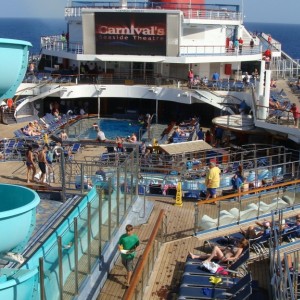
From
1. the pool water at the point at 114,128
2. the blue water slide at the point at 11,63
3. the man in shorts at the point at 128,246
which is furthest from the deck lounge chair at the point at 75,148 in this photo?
the blue water slide at the point at 11,63

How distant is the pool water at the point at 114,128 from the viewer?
2464cm

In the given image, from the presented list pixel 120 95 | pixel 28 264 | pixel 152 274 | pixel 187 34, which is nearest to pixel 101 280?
pixel 152 274

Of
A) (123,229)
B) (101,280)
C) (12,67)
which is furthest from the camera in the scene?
(123,229)

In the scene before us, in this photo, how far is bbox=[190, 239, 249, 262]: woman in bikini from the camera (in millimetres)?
10336

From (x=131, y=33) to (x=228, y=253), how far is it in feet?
64.5

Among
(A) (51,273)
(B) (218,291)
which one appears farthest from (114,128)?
(A) (51,273)

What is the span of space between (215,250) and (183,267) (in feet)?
2.47

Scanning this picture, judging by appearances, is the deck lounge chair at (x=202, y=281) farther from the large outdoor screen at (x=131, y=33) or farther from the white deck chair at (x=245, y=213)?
the large outdoor screen at (x=131, y=33)

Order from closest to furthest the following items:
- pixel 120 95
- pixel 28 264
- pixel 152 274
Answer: pixel 28 264 < pixel 152 274 < pixel 120 95

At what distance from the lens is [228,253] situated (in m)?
10.4

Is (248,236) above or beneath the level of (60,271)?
beneath

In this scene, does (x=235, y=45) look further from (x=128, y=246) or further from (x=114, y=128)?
(x=128, y=246)

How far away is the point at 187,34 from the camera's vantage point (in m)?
29.4

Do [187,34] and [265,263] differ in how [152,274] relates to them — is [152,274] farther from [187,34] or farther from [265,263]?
[187,34]
